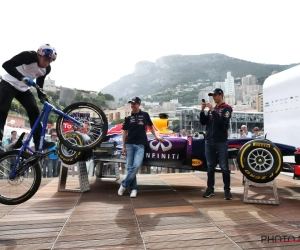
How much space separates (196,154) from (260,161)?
1.56 m

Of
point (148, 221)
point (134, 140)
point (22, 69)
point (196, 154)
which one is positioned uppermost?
point (22, 69)

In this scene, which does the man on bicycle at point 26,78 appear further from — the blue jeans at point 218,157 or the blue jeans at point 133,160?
the blue jeans at point 218,157

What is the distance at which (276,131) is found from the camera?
919 centimetres

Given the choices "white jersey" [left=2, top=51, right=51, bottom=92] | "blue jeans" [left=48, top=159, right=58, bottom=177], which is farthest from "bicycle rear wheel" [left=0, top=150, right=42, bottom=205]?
"blue jeans" [left=48, top=159, right=58, bottom=177]

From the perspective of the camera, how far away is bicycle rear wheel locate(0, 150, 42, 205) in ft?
13.2

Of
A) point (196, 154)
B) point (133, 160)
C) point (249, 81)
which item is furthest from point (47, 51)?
point (249, 81)

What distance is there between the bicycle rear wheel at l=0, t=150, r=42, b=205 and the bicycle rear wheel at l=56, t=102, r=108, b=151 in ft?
1.91

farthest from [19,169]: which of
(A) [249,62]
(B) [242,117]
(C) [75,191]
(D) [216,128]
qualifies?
(A) [249,62]

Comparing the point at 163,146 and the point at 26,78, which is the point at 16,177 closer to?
the point at 26,78

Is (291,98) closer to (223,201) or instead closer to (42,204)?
(223,201)

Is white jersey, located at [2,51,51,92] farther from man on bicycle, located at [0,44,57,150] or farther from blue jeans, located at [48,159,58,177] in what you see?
blue jeans, located at [48,159,58,177]

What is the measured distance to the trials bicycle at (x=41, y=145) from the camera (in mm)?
4051

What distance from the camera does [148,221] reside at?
3.92 meters

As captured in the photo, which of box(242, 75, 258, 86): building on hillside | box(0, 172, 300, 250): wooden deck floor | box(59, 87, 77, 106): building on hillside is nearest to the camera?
box(0, 172, 300, 250): wooden deck floor
